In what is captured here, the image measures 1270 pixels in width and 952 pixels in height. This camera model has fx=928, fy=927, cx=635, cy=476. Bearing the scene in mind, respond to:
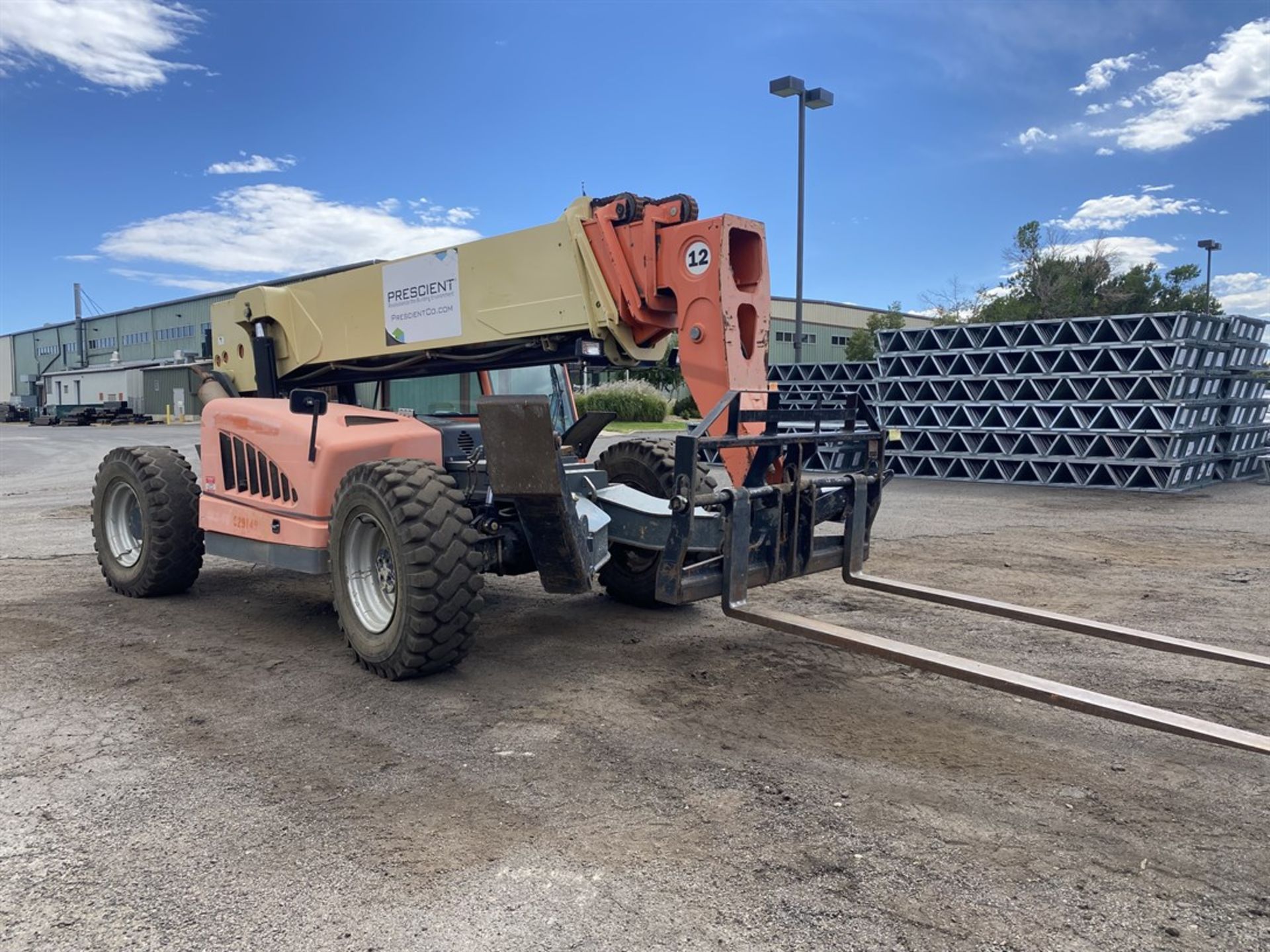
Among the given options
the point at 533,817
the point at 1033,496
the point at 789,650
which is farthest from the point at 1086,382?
the point at 533,817

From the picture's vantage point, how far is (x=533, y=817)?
3695 millimetres

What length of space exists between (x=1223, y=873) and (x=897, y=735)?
4.96ft

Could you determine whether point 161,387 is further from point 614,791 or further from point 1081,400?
point 614,791

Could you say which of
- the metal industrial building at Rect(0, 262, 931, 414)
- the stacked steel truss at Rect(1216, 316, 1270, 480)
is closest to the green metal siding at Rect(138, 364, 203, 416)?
the metal industrial building at Rect(0, 262, 931, 414)

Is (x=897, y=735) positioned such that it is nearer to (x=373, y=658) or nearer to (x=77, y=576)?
(x=373, y=658)

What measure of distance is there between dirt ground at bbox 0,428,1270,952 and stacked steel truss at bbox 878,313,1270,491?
8.86 meters

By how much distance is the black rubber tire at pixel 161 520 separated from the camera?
7168 millimetres

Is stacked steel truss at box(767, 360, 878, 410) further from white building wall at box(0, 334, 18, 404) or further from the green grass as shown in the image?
white building wall at box(0, 334, 18, 404)

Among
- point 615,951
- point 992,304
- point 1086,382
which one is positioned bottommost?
point 615,951

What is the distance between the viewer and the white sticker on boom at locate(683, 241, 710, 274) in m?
5.38

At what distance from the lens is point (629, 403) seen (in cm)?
3891

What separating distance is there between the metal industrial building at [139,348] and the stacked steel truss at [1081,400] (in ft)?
107

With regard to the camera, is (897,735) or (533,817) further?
(897,735)

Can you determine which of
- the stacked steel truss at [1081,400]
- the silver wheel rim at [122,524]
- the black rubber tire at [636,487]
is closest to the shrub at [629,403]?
the stacked steel truss at [1081,400]
